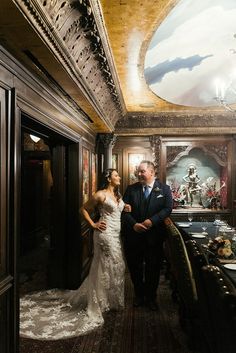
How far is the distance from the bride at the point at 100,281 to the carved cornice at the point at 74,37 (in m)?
1.23

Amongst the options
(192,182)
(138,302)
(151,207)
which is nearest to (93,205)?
(151,207)

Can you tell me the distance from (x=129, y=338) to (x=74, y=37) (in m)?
2.88

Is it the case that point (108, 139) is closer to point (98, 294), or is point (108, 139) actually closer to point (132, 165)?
point (132, 165)

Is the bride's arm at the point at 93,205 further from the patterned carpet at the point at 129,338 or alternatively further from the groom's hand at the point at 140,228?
the patterned carpet at the point at 129,338

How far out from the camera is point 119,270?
12.4 ft

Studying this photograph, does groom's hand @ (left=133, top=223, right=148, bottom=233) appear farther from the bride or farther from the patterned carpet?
the patterned carpet

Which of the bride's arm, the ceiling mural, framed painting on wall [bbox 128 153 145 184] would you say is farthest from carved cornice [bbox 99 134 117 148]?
the bride's arm

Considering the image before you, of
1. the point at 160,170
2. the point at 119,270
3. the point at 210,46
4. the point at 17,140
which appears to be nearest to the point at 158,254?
the point at 119,270

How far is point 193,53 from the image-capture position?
400 cm

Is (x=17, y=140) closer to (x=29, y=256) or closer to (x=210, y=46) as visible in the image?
(x=210, y=46)

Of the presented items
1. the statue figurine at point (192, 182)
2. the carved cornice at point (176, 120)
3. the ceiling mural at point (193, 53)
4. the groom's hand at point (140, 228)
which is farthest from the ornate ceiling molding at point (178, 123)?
the groom's hand at point (140, 228)

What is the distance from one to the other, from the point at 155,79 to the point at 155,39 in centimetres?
119

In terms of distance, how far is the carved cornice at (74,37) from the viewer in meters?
1.80

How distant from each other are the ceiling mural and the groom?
57.2 inches
